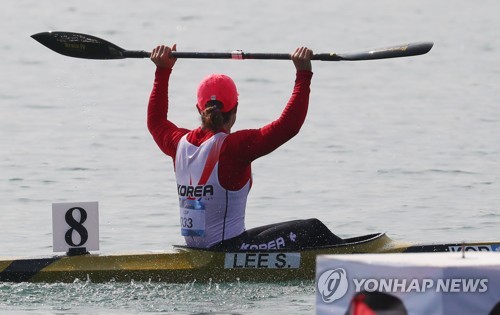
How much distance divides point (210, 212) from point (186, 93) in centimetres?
1034

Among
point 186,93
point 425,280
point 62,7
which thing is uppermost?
point 62,7

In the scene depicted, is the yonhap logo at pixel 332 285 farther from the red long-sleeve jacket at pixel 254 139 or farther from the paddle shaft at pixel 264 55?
the paddle shaft at pixel 264 55

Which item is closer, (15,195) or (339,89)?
(15,195)

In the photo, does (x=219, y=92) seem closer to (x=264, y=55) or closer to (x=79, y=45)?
(x=264, y=55)

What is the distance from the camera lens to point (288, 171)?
592 inches

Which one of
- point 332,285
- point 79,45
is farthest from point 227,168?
point 332,285

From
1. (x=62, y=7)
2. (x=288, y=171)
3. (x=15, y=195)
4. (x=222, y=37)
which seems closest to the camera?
(x=15, y=195)

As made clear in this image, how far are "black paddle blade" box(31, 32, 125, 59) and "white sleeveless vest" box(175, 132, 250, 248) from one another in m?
1.73

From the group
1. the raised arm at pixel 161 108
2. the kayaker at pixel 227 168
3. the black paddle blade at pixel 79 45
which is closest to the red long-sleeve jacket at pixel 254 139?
the kayaker at pixel 227 168

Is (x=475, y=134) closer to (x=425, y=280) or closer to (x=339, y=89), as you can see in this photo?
(x=339, y=89)

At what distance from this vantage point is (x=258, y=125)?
1742 cm

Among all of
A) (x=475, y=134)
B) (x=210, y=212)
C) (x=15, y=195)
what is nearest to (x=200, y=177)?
(x=210, y=212)

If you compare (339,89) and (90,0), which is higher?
(90,0)

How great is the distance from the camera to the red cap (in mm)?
9539
